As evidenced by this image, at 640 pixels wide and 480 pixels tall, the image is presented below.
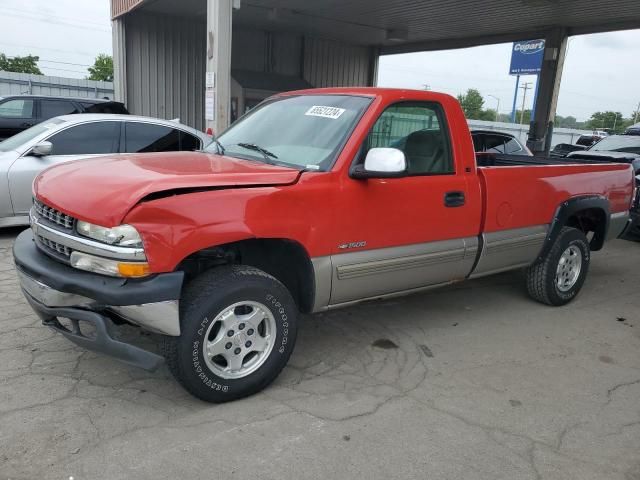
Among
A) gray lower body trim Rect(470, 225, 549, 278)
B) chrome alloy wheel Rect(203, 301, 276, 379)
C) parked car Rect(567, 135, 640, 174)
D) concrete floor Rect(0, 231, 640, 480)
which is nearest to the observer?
concrete floor Rect(0, 231, 640, 480)

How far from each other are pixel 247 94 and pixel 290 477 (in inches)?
620

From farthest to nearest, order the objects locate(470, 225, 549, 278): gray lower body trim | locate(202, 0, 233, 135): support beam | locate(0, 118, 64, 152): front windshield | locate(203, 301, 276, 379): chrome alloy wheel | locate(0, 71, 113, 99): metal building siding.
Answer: locate(0, 71, 113, 99): metal building siding
locate(202, 0, 233, 135): support beam
locate(0, 118, 64, 152): front windshield
locate(470, 225, 549, 278): gray lower body trim
locate(203, 301, 276, 379): chrome alloy wheel

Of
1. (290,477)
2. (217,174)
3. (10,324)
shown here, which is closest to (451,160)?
(217,174)

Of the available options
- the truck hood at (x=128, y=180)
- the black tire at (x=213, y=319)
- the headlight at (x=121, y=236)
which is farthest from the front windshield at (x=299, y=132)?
the headlight at (x=121, y=236)

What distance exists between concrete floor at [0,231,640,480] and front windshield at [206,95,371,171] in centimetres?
146

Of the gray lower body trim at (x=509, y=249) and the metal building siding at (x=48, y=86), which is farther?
the metal building siding at (x=48, y=86)

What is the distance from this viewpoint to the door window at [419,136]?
3912mm

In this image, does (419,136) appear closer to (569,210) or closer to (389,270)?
(389,270)

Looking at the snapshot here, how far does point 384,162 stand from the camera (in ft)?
11.0

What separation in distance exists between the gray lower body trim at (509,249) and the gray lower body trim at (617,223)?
3.86 ft

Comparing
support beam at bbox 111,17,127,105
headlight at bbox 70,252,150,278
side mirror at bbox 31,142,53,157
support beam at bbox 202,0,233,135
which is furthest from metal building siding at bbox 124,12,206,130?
headlight at bbox 70,252,150,278

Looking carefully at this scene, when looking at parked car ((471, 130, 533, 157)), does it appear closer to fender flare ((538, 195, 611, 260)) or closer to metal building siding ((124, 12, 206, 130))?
fender flare ((538, 195, 611, 260))

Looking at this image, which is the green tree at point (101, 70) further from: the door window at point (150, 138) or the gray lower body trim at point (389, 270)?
the gray lower body trim at point (389, 270)

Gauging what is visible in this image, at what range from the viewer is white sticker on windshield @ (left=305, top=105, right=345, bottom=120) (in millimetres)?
3803
